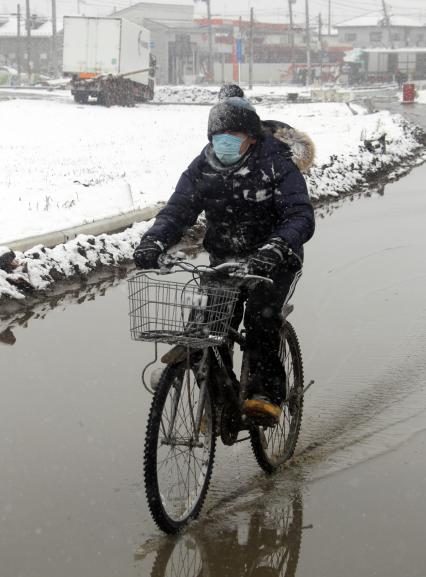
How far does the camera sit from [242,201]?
4.55 m

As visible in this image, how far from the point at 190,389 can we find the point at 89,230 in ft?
22.9

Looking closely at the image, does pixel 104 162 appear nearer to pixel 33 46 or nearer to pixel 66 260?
pixel 66 260

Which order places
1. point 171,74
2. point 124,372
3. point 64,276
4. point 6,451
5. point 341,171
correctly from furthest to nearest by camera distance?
1. point 171,74
2. point 341,171
3. point 64,276
4. point 124,372
5. point 6,451

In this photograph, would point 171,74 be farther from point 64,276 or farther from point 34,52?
point 64,276

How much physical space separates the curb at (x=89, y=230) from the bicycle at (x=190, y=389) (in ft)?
18.4

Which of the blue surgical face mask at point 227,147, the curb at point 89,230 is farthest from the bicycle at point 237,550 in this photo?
the curb at point 89,230

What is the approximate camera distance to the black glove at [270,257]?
4.03 meters

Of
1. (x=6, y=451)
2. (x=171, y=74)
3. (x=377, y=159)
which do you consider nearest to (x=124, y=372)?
(x=6, y=451)

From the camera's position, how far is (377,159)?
21.4 m

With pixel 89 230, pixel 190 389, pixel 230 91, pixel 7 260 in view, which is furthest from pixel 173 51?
pixel 190 389

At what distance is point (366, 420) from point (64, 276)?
455cm

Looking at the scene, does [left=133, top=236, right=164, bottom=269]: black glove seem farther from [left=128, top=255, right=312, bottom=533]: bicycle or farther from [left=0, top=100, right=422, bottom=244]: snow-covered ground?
[left=0, top=100, right=422, bottom=244]: snow-covered ground

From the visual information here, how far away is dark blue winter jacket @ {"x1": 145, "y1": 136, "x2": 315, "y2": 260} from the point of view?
4.45 m

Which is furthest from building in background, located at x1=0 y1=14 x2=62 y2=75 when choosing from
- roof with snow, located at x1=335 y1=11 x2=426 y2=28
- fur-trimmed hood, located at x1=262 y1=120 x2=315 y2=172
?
fur-trimmed hood, located at x1=262 y1=120 x2=315 y2=172
